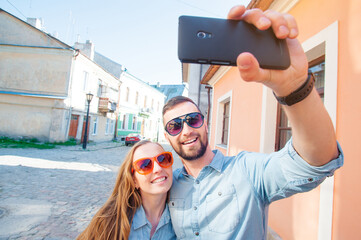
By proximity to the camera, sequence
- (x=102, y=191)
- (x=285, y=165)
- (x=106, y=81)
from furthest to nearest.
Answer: (x=106, y=81) < (x=102, y=191) < (x=285, y=165)

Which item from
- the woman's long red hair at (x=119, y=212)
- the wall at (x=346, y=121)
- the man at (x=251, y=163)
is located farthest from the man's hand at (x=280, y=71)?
the wall at (x=346, y=121)

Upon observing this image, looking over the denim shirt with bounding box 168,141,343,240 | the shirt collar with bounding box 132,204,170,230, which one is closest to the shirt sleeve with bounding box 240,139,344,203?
the denim shirt with bounding box 168,141,343,240

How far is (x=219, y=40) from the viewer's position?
35.1 inches

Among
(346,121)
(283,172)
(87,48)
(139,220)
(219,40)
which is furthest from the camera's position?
(87,48)

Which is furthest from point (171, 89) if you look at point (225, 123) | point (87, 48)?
point (225, 123)

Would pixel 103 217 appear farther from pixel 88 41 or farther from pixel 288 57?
pixel 88 41

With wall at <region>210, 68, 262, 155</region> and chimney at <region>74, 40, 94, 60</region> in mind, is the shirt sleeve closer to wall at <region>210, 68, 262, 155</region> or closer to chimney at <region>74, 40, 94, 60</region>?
wall at <region>210, 68, 262, 155</region>

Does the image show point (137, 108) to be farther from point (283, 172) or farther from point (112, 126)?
point (283, 172)

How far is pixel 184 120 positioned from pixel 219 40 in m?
0.94

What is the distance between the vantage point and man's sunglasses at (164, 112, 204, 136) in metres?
1.73

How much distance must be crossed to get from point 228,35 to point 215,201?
111 cm

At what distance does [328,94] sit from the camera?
2.21 meters

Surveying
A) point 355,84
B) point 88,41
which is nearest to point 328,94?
point 355,84

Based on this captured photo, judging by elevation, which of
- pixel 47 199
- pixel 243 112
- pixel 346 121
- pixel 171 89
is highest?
pixel 171 89
